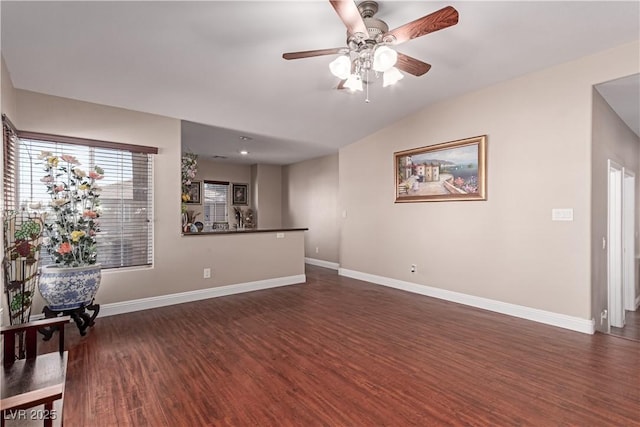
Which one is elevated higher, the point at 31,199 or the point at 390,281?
the point at 31,199

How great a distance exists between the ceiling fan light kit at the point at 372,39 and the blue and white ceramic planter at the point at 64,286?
9.04 feet

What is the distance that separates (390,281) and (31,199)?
15.3ft

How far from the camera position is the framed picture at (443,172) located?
3922 mm

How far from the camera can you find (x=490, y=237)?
382 cm

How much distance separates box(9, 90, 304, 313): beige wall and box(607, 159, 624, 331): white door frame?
448 cm

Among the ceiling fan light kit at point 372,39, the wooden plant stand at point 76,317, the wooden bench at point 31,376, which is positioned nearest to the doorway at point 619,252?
the ceiling fan light kit at point 372,39

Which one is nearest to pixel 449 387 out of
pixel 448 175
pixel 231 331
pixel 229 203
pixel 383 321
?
pixel 383 321

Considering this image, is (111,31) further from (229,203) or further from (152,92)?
(229,203)

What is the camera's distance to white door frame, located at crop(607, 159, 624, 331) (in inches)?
148

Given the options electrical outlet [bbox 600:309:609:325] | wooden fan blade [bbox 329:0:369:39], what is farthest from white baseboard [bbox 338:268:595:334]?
wooden fan blade [bbox 329:0:369:39]

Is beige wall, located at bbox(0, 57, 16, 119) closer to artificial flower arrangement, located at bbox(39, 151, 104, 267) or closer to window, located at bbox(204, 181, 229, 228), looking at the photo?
artificial flower arrangement, located at bbox(39, 151, 104, 267)

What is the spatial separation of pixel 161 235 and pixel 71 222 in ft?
3.53

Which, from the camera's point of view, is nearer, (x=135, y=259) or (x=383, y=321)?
(x=383, y=321)

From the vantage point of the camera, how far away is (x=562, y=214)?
3.25 meters
